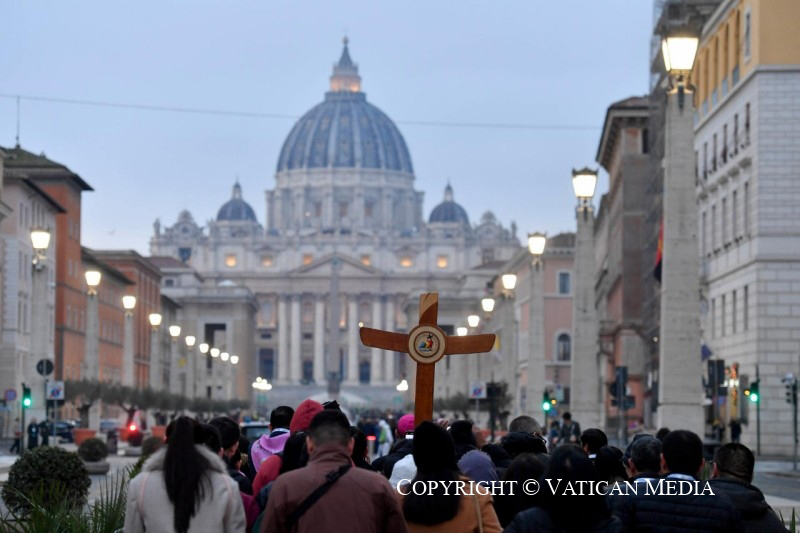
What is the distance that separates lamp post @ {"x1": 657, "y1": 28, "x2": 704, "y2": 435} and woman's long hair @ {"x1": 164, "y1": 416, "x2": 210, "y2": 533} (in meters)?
15.3

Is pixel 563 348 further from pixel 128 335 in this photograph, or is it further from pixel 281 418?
pixel 281 418

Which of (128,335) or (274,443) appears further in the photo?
(128,335)

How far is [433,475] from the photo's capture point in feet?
32.2

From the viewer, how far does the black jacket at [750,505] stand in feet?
34.3

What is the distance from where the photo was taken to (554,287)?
12588 cm

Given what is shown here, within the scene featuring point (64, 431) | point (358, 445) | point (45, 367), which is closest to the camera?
point (358, 445)

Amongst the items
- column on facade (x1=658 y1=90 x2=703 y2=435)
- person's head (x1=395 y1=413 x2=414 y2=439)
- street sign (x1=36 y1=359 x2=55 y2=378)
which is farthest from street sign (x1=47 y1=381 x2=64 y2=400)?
person's head (x1=395 y1=413 x2=414 y2=439)

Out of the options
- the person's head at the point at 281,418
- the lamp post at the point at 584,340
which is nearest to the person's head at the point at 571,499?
the person's head at the point at 281,418

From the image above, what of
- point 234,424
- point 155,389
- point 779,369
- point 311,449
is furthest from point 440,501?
point 155,389

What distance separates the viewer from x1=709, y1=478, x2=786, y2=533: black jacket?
10469mm

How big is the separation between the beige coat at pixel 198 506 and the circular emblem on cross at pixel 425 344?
3740 mm

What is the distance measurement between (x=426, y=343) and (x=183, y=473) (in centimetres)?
403

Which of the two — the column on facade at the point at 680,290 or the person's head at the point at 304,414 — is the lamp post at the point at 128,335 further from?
the person's head at the point at 304,414

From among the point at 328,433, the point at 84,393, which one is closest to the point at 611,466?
the point at 328,433
